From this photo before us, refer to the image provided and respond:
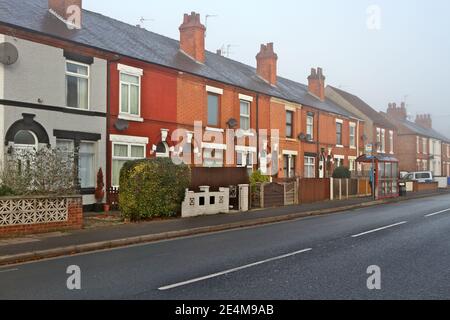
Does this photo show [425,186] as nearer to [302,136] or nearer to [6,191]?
[302,136]

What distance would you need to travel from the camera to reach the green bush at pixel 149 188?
1557cm

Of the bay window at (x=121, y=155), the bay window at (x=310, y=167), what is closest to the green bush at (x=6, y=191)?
the bay window at (x=121, y=155)

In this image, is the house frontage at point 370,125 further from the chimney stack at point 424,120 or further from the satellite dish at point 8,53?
the satellite dish at point 8,53

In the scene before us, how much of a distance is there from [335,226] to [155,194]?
6.02 metres

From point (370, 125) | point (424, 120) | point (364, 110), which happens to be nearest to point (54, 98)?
point (370, 125)

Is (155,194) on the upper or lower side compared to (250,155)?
lower

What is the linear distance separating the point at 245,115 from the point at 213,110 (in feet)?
9.92

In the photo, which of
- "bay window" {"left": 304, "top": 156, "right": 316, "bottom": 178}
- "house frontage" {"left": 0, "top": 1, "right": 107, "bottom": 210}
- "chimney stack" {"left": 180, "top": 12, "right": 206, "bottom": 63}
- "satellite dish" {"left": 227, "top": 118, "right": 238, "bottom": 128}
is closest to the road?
"house frontage" {"left": 0, "top": 1, "right": 107, "bottom": 210}

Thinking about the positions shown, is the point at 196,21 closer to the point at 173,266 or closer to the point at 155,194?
the point at 155,194

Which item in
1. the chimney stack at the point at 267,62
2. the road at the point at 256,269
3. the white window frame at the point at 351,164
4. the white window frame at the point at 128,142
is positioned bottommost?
the road at the point at 256,269

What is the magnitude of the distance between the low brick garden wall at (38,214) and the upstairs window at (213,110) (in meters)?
12.6

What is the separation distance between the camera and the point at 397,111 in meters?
67.1
